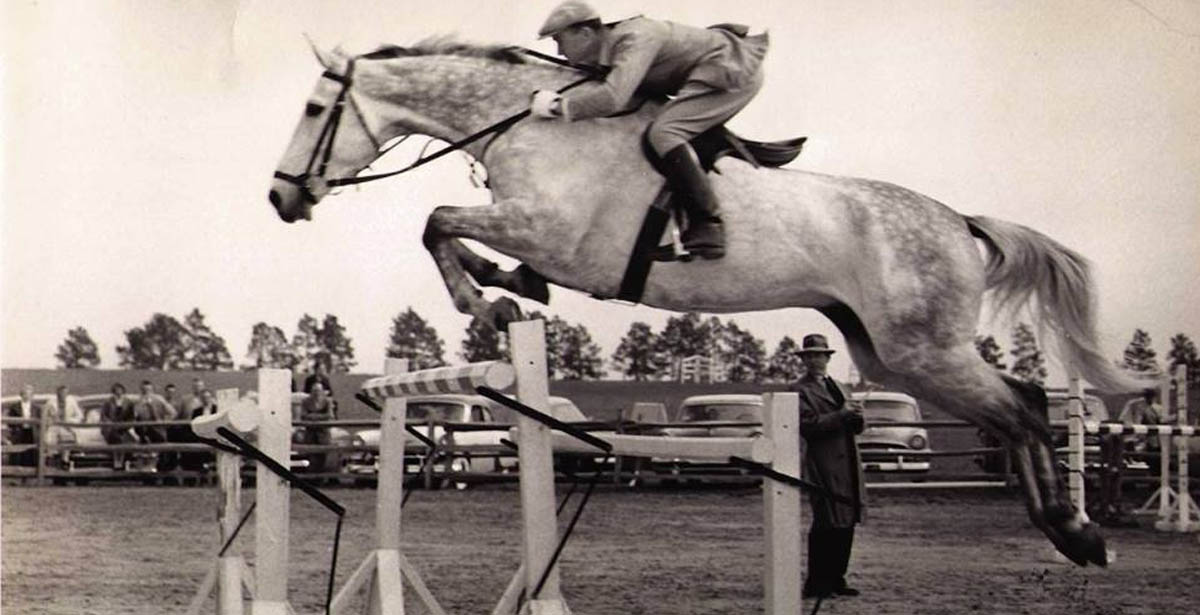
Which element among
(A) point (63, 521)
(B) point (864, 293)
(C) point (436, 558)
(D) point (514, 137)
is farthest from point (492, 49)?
(A) point (63, 521)

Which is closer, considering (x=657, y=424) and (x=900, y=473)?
(x=657, y=424)

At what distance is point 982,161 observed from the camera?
4.73 metres

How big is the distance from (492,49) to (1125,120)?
1.74 m

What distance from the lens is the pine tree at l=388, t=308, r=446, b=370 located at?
4941mm

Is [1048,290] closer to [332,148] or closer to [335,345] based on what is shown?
[332,148]

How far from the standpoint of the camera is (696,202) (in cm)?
421

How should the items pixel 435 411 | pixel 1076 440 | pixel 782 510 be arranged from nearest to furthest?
pixel 782 510 → pixel 1076 440 → pixel 435 411

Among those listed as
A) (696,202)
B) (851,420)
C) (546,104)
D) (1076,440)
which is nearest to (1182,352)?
(1076,440)

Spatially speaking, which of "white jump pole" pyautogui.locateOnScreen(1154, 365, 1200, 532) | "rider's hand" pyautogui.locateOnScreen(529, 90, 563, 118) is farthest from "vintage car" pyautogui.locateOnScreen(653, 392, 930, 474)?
"rider's hand" pyautogui.locateOnScreen(529, 90, 563, 118)

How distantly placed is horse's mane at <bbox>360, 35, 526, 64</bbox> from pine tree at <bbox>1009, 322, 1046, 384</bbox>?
1.55 m

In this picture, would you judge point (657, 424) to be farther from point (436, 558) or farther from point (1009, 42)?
point (1009, 42)

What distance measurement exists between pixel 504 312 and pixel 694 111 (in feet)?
2.31

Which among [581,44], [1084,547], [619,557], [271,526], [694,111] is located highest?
[581,44]

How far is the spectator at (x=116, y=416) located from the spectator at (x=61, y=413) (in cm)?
11
